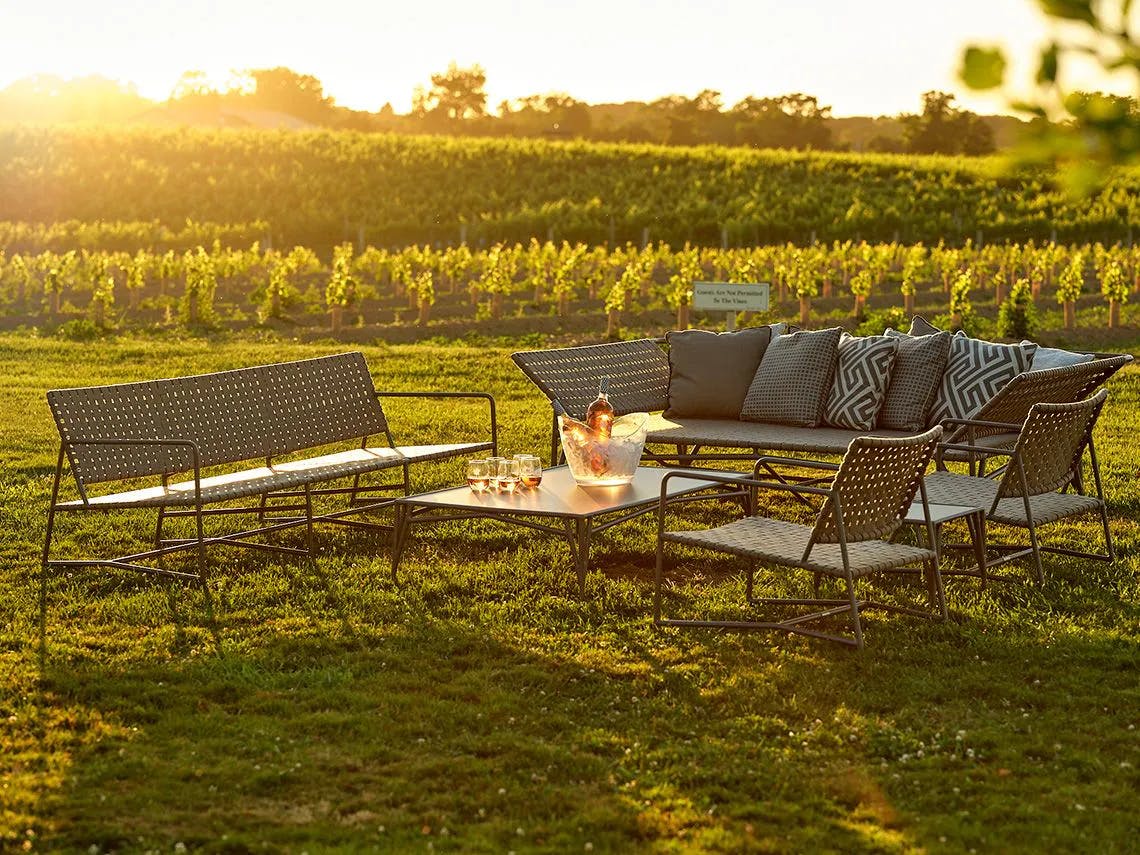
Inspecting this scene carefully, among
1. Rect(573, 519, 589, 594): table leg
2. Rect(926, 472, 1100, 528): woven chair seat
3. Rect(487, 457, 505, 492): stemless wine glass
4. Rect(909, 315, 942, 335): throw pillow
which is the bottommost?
Rect(573, 519, 589, 594): table leg

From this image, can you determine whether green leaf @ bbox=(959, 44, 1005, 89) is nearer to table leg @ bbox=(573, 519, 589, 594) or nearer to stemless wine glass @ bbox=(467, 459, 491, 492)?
table leg @ bbox=(573, 519, 589, 594)

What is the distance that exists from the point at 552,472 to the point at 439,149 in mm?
38347

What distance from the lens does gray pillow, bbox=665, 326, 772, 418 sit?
24.4 feet

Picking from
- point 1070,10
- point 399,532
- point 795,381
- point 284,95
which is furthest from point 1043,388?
point 284,95

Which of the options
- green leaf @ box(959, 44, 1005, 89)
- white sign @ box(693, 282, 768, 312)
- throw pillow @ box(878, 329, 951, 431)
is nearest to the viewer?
green leaf @ box(959, 44, 1005, 89)

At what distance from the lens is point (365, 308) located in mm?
19672

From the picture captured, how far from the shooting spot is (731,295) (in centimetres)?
871

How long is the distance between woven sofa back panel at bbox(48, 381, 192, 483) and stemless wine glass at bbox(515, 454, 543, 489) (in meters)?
1.36

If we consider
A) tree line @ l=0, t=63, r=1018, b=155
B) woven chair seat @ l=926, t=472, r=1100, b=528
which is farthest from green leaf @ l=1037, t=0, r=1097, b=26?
tree line @ l=0, t=63, r=1018, b=155

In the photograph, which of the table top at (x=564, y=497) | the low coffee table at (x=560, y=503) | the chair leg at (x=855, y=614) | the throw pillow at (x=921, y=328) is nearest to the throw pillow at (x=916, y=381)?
the throw pillow at (x=921, y=328)

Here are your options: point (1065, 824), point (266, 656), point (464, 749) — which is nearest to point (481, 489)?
point (266, 656)

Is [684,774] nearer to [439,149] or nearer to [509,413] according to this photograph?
[509,413]

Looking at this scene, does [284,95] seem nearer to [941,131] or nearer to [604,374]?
[941,131]

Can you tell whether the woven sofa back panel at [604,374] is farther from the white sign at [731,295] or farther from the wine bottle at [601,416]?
the wine bottle at [601,416]
